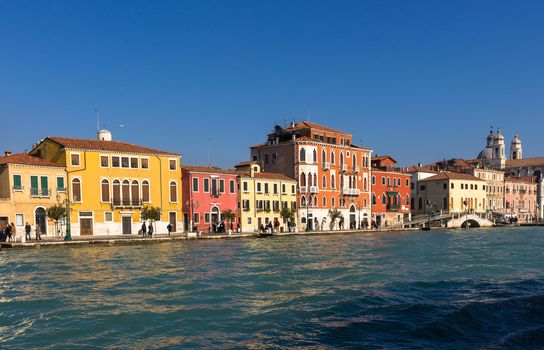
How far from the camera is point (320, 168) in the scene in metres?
52.7

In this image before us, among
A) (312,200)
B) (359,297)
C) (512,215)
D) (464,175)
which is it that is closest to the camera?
(359,297)

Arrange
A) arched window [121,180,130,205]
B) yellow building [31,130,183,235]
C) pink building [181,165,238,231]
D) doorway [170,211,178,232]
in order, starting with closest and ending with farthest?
1. yellow building [31,130,183,235]
2. arched window [121,180,130,205]
3. doorway [170,211,178,232]
4. pink building [181,165,238,231]

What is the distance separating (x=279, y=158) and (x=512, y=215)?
4294 centimetres

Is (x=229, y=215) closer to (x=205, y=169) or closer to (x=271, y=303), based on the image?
(x=205, y=169)

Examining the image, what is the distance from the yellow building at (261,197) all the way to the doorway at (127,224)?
10441 mm

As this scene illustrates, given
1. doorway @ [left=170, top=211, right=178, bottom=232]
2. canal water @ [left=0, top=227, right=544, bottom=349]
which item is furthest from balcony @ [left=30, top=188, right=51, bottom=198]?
canal water @ [left=0, top=227, right=544, bottom=349]

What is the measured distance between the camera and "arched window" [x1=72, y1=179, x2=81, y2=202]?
1403 inches

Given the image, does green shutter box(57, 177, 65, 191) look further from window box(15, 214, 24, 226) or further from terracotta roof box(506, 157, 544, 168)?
terracotta roof box(506, 157, 544, 168)

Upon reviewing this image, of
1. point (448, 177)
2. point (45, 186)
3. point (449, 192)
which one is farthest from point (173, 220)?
point (448, 177)

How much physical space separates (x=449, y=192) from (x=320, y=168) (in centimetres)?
2217

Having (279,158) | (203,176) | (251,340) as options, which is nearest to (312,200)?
(279,158)

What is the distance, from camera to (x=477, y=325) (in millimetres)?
10273

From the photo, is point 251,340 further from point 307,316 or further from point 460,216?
point 460,216

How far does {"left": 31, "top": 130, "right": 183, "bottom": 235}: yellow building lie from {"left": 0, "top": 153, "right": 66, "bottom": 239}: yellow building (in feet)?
3.51
